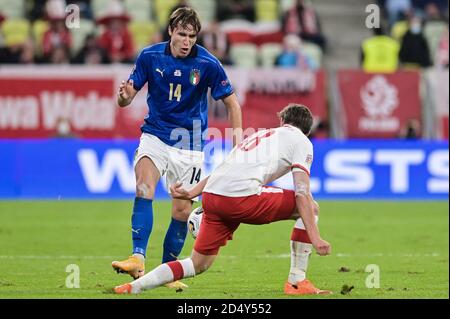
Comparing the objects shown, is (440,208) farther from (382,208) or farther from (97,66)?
(97,66)

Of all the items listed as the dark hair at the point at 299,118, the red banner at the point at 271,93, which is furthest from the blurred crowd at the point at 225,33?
the dark hair at the point at 299,118

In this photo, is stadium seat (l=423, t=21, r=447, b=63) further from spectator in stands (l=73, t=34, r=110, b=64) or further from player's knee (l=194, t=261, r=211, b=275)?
player's knee (l=194, t=261, r=211, b=275)

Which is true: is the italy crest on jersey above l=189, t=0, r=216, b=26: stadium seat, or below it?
below

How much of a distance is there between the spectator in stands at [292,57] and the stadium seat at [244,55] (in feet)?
3.02

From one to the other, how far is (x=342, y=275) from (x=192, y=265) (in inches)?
99.4

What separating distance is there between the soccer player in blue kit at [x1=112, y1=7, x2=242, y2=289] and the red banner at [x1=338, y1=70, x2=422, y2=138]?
11.6 meters

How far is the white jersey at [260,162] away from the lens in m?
8.90

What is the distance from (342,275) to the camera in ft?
36.3

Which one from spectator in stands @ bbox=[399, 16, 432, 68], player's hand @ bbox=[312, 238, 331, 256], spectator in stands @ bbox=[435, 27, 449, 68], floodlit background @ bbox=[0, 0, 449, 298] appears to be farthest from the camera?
spectator in stands @ bbox=[399, 16, 432, 68]

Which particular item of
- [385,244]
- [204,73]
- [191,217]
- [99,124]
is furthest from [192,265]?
[99,124]

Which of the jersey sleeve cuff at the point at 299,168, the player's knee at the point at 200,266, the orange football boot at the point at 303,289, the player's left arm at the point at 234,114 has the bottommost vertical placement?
the orange football boot at the point at 303,289

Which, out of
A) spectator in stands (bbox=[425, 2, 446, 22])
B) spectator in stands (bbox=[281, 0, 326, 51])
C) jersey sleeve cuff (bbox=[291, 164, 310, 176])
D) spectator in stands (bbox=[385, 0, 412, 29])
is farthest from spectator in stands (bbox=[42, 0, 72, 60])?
jersey sleeve cuff (bbox=[291, 164, 310, 176])

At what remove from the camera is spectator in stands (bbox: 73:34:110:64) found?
22.0 m

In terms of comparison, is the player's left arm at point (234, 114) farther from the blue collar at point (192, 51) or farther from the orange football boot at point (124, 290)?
the orange football boot at point (124, 290)
